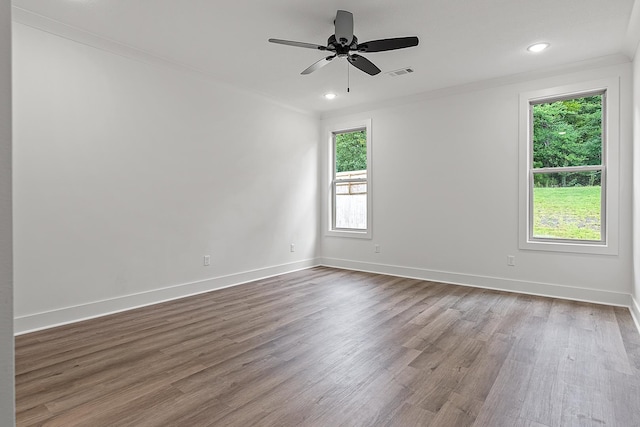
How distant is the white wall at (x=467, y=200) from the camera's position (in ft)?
12.8

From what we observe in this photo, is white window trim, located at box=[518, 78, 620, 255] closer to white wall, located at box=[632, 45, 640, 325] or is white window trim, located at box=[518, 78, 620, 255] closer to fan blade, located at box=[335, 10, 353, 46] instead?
white wall, located at box=[632, 45, 640, 325]

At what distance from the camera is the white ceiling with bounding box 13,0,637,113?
288cm

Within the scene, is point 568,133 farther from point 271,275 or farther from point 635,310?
point 271,275

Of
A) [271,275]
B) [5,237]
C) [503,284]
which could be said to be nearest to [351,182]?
[271,275]

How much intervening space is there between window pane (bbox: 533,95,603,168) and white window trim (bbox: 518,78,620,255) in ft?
0.27

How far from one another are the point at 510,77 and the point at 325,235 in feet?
12.1

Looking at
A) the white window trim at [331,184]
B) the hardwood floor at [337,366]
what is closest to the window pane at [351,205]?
the white window trim at [331,184]

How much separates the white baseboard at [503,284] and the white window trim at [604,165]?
0.46 m

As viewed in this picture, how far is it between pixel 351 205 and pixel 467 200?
78.7 inches

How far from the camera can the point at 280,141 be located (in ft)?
18.0

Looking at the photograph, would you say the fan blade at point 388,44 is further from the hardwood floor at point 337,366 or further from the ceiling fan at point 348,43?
the hardwood floor at point 337,366

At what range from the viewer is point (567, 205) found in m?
4.17

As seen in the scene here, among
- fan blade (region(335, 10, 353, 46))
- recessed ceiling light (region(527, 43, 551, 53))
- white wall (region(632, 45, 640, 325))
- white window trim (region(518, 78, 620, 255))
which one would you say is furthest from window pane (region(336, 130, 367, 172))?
white wall (region(632, 45, 640, 325))

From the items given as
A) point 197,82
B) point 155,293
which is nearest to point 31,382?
point 155,293
